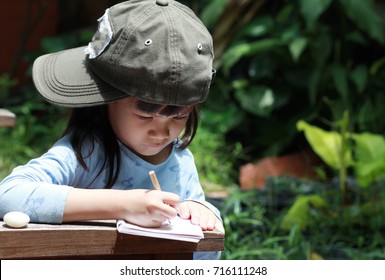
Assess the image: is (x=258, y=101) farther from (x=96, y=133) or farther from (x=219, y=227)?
(x=219, y=227)

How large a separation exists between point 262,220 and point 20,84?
388 centimetres

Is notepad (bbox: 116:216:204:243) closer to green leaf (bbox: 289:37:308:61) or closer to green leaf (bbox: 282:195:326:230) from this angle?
green leaf (bbox: 282:195:326:230)

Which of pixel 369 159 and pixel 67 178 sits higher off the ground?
pixel 67 178

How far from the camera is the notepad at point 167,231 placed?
187cm

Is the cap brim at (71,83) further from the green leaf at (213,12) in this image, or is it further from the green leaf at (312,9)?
the green leaf at (213,12)

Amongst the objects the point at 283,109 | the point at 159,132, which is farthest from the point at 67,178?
the point at 283,109

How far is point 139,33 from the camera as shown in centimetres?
208

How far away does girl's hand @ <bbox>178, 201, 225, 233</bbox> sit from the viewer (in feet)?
6.73

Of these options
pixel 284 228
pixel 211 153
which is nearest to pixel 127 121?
pixel 284 228

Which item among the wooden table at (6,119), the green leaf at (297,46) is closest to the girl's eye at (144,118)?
the wooden table at (6,119)

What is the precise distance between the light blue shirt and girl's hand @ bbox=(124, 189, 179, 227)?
17 cm

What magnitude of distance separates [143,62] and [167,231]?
0.43 metres

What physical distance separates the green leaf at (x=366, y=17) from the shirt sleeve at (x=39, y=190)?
397 cm

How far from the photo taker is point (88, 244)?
186cm
